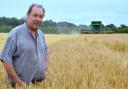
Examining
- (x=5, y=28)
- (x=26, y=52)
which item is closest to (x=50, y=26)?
(x=5, y=28)

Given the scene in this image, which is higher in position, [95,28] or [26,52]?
[26,52]

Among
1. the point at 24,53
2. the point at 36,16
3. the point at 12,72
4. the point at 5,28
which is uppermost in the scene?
the point at 36,16

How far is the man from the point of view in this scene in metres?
6.62

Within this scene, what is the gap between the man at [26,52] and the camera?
6.62 meters

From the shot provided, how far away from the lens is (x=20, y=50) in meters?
6.75

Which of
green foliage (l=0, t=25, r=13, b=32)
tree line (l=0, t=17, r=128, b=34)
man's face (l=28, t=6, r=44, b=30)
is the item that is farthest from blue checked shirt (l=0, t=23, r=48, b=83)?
green foliage (l=0, t=25, r=13, b=32)

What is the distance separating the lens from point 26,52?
6812 millimetres

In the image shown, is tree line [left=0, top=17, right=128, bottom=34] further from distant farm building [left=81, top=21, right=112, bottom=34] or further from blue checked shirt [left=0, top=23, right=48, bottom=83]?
blue checked shirt [left=0, top=23, right=48, bottom=83]

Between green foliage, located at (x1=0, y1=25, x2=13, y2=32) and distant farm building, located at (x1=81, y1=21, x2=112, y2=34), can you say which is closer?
green foliage, located at (x1=0, y1=25, x2=13, y2=32)

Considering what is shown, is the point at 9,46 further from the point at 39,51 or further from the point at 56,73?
the point at 56,73

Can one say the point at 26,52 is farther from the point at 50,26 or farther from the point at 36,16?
the point at 50,26

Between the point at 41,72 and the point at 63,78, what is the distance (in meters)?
0.37

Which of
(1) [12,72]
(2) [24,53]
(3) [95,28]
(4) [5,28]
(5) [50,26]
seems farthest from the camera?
(3) [95,28]

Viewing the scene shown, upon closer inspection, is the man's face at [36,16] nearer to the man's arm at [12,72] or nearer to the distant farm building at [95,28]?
the man's arm at [12,72]
